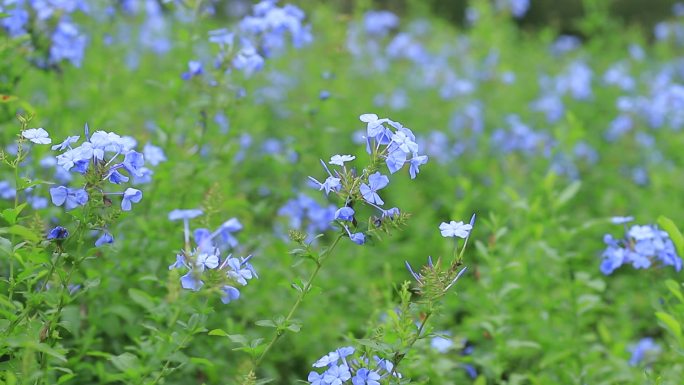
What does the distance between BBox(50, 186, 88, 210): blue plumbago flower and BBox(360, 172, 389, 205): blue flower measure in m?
0.67

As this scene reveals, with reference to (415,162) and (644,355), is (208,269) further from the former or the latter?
(644,355)

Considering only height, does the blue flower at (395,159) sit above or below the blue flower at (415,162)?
below

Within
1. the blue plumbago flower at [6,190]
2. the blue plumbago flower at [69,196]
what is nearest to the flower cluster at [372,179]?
the blue plumbago flower at [69,196]

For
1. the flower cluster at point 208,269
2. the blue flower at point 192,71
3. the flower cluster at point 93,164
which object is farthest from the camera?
the blue flower at point 192,71

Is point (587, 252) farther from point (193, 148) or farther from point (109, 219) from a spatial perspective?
point (109, 219)

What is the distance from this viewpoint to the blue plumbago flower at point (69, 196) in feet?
6.13

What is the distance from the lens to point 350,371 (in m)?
1.97

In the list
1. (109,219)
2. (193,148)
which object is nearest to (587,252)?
(193,148)

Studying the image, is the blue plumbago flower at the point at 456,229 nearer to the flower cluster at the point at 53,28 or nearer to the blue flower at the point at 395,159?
the blue flower at the point at 395,159

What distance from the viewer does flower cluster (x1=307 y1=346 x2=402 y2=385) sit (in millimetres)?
1927

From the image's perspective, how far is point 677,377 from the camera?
98.0 inches

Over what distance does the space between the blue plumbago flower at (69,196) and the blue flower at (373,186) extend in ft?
2.20

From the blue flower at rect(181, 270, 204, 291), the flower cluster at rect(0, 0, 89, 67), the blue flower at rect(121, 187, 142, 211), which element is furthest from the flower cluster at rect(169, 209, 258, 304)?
the flower cluster at rect(0, 0, 89, 67)

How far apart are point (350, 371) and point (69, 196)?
82 cm
